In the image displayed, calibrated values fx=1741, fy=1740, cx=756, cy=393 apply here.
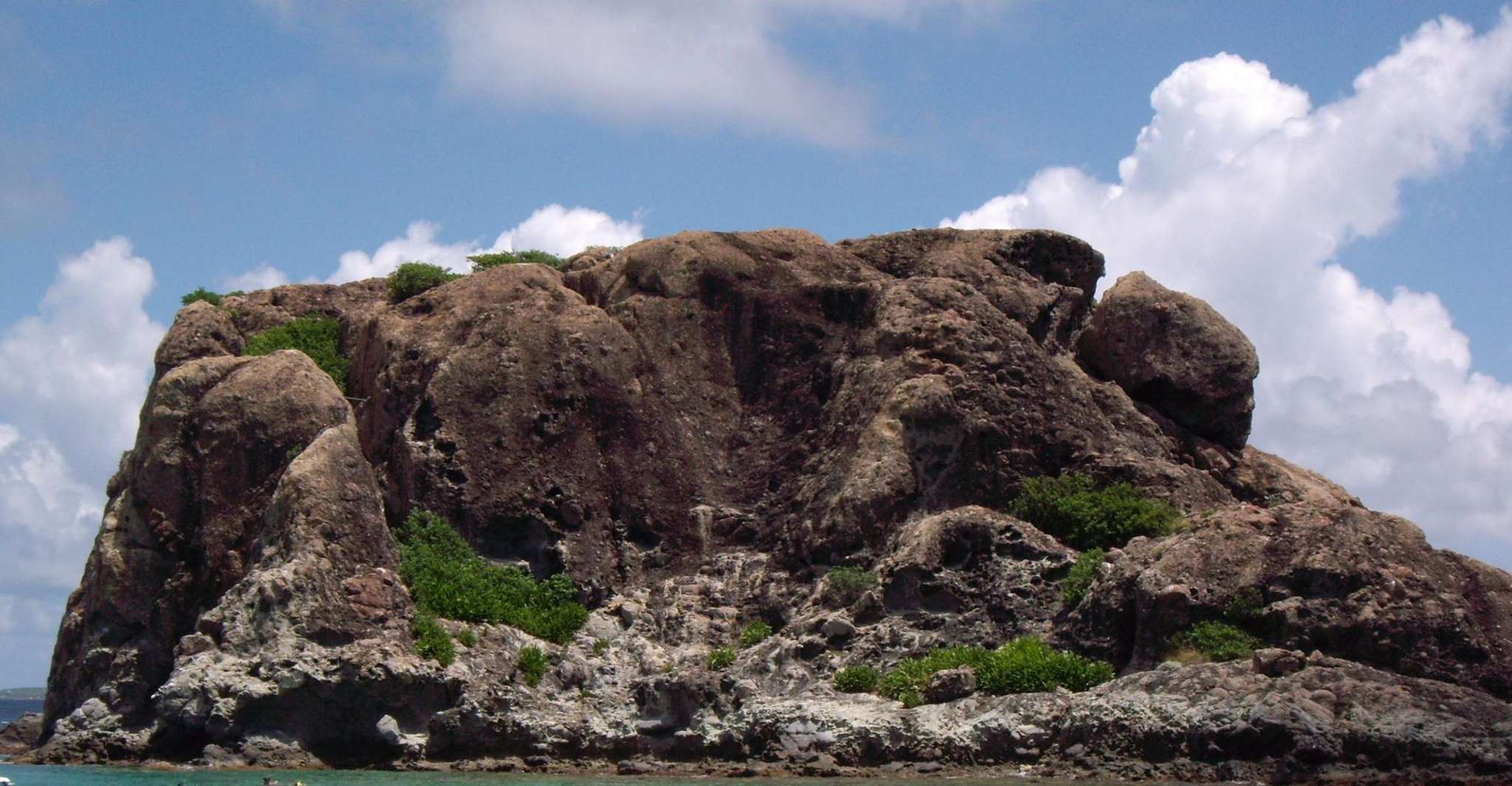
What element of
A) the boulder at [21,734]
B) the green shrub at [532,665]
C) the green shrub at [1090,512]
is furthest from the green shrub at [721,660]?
the boulder at [21,734]

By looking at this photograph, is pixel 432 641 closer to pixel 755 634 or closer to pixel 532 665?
pixel 532 665

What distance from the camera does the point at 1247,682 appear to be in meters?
31.5

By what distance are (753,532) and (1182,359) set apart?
12021mm

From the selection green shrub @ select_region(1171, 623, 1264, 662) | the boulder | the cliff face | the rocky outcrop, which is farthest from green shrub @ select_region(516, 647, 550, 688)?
the rocky outcrop

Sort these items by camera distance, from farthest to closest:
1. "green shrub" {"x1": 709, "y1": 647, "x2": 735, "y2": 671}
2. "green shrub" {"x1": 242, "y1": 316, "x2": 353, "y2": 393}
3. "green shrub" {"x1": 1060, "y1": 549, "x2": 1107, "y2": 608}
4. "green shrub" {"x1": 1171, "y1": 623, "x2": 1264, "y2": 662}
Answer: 1. "green shrub" {"x1": 242, "y1": 316, "x2": 353, "y2": 393}
2. "green shrub" {"x1": 709, "y1": 647, "x2": 735, "y2": 671}
3. "green shrub" {"x1": 1060, "y1": 549, "x2": 1107, "y2": 608}
4. "green shrub" {"x1": 1171, "y1": 623, "x2": 1264, "y2": 662}

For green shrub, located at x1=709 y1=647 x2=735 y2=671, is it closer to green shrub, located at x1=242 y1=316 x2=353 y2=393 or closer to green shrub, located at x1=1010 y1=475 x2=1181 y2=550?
green shrub, located at x1=1010 y1=475 x2=1181 y2=550

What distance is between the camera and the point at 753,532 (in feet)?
143

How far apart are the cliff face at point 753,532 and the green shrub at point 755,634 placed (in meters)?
0.72

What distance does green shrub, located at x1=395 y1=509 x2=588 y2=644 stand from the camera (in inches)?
1554

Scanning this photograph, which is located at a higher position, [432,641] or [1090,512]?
[1090,512]

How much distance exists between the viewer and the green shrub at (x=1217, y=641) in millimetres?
33062

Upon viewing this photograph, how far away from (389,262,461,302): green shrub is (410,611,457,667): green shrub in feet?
41.6

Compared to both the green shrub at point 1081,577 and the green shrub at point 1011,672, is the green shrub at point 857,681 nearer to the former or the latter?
the green shrub at point 1011,672

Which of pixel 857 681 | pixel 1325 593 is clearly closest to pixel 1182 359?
pixel 1325 593
